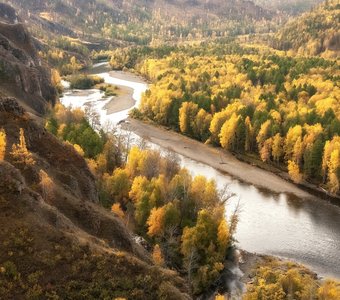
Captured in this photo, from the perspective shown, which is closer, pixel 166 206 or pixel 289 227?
pixel 166 206

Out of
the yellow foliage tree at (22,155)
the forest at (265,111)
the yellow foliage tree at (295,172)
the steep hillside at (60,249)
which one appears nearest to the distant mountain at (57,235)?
the steep hillside at (60,249)

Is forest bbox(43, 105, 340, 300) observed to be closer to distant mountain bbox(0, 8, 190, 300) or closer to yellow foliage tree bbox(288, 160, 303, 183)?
distant mountain bbox(0, 8, 190, 300)

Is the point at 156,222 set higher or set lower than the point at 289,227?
higher

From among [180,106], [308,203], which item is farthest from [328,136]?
[180,106]

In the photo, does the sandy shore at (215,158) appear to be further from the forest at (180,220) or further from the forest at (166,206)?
the forest at (180,220)

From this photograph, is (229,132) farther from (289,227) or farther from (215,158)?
(289,227)

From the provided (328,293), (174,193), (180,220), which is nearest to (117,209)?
(174,193)

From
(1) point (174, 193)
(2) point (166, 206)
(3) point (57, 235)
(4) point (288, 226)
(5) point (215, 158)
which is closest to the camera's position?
(3) point (57, 235)
